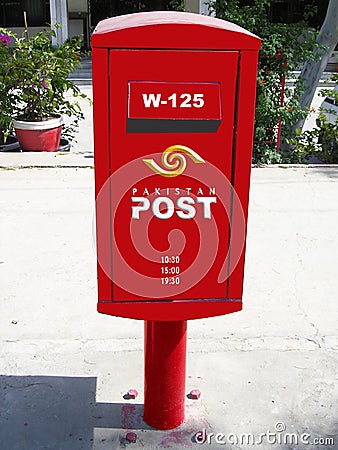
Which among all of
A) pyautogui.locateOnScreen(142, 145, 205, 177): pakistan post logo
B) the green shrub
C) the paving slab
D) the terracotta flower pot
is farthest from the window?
pyautogui.locateOnScreen(142, 145, 205, 177): pakistan post logo

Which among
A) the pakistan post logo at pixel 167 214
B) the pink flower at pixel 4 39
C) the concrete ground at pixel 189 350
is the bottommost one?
the concrete ground at pixel 189 350

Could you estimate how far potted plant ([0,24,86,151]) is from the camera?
664 centimetres

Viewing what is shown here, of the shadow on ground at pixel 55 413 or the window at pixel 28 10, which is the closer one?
the shadow on ground at pixel 55 413

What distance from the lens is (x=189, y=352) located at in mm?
2961

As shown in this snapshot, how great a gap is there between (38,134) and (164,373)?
4.79 meters

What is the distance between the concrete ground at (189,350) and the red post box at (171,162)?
0.53m

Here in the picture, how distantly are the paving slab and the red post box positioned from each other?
0.52 metres

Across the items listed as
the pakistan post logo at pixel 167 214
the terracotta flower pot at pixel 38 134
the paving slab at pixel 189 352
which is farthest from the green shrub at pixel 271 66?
the pakistan post logo at pixel 167 214

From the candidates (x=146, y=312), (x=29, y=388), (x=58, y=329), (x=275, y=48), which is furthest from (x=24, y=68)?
(x=146, y=312)

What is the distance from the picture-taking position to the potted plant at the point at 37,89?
261 inches

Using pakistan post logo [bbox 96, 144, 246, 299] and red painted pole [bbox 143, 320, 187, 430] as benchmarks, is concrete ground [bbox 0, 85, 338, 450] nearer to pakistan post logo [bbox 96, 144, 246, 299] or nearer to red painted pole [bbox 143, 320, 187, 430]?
red painted pole [bbox 143, 320, 187, 430]

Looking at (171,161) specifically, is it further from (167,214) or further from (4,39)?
(4,39)

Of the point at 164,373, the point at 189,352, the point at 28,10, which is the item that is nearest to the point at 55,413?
the point at 164,373

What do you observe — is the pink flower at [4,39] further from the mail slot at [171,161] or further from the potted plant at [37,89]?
the mail slot at [171,161]
